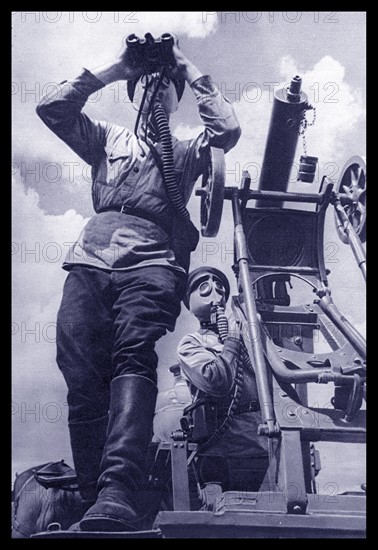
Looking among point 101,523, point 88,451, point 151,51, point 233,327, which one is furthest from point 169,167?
point 101,523

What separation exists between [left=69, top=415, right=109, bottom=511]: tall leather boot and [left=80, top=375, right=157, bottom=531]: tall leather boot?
9 centimetres

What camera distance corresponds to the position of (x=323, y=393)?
16.7ft

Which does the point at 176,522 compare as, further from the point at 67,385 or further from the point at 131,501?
the point at 67,385

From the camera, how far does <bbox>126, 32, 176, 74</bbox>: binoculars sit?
525cm

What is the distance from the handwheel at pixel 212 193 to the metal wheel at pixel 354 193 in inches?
31.5

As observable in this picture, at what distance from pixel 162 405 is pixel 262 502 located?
878mm

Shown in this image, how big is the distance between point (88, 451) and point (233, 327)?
1.12 meters

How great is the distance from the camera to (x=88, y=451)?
4.78 m

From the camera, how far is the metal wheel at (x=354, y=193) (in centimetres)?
520

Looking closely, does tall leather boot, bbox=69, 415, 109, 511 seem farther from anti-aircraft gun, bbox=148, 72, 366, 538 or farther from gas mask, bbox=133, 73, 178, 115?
gas mask, bbox=133, 73, 178, 115

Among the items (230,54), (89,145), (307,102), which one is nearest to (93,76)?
(89,145)

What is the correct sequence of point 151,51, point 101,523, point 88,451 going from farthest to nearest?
point 151,51
point 88,451
point 101,523

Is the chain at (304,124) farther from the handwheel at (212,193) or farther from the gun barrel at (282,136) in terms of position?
the handwheel at (212,193)

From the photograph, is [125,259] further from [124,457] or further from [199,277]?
[124,457]
